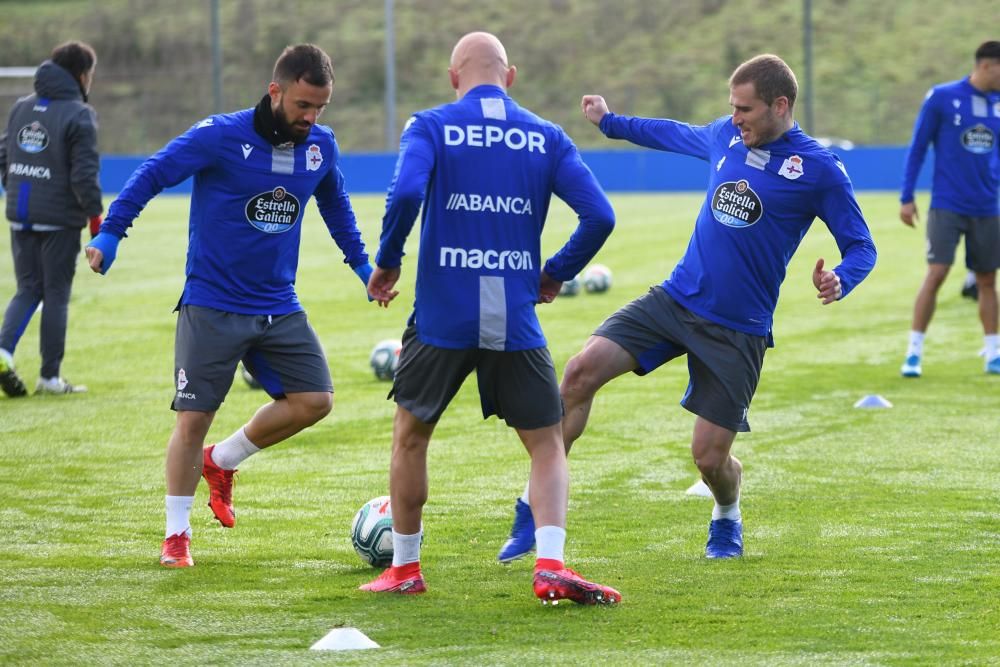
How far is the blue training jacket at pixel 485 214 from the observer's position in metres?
5.20

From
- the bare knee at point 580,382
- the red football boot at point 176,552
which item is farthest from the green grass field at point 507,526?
the bare knee at point 580,382

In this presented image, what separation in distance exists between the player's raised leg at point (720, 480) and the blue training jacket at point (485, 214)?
1.09 m

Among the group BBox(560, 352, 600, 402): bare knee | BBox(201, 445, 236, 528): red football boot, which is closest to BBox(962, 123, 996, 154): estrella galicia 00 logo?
BBox(560, 352, 600, 402): bare knee

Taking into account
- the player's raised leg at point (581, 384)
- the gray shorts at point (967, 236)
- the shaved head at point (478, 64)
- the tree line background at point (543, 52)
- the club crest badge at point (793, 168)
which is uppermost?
the tree line background at point (543, 52)

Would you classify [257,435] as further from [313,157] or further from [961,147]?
[961,147]

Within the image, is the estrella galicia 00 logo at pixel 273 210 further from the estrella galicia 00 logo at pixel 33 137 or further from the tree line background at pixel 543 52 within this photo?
the tree line background at pixel 543 52

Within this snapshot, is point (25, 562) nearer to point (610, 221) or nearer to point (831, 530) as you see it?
point (610, 221)

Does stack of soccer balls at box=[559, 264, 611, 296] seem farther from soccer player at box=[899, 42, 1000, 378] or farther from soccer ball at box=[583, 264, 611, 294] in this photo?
soccer player at box=[899, 42, 1000, 378]

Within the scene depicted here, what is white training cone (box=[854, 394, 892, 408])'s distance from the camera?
1027 centimetres

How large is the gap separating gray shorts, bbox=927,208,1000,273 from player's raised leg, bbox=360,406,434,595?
684 cm

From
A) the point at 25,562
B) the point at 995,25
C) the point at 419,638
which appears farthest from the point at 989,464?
the point at 995,25

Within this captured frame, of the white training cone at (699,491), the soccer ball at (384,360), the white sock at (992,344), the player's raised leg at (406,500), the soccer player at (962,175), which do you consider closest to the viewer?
the player's raised leg at (406,500)

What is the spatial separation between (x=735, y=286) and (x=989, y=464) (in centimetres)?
286

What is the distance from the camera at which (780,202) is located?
6129mm
